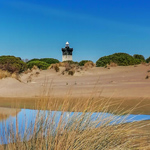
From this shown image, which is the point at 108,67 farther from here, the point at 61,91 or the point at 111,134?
the point at 111,134

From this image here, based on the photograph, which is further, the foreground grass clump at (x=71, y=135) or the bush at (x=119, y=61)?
the bush at (x=119, y=61)

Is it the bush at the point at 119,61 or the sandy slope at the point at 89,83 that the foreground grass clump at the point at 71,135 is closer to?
the sandy slope at the point at 89,83

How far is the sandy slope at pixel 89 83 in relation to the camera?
12281mm

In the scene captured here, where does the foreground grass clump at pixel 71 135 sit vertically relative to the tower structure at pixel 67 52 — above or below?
below

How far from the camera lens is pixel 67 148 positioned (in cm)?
310

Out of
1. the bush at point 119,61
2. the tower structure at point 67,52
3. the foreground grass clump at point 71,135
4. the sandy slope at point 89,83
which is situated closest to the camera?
the foreground grass clump at point 71,135

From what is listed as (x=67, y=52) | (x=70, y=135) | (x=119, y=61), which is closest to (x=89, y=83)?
(x=70, y=135)

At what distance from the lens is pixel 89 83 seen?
55.6 feet

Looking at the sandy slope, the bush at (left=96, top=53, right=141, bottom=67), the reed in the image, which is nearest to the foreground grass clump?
the reed

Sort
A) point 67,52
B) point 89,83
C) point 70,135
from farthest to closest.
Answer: point 67,52, point 89,83, point 70,135

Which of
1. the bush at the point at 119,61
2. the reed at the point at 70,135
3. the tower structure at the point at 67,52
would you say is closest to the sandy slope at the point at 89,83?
the reed at the point at 70,135

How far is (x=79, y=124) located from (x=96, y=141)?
325mm

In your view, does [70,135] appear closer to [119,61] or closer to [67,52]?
[119,61]

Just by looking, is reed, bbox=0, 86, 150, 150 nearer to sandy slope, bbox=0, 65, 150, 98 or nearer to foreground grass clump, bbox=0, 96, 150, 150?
foreground grass clump, bbox=0, 96, 150, 150
